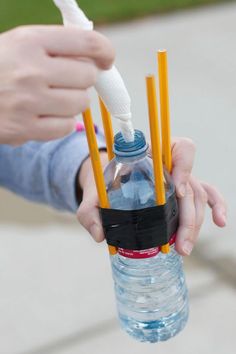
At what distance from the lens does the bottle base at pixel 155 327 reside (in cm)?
89

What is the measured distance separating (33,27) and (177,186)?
0.28 meters

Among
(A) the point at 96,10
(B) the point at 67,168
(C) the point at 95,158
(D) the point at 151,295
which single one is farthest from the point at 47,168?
(A) the point at 96,10

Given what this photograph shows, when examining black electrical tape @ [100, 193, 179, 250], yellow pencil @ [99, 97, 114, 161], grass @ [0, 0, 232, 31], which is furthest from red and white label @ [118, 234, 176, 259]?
grass @ [0, 0, 232, 31]

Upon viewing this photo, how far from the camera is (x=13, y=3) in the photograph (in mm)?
2951

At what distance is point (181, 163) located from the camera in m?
0.77

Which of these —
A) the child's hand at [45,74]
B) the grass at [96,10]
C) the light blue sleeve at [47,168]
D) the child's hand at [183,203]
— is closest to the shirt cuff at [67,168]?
the light blue sleeve at [47,168]

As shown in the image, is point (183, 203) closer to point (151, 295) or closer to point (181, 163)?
point (181, 163)

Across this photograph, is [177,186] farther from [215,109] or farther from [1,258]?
[215,109]

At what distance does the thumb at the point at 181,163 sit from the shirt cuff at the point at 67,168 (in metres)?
0.15

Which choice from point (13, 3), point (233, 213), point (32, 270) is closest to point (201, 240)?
point (233, 213)

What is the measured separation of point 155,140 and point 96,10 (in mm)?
2209

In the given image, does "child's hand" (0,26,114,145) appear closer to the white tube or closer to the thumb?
the white tube

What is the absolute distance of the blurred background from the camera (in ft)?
3.14

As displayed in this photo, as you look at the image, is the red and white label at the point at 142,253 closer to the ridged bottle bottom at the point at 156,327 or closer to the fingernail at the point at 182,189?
the fingernail at the point at 182,189
